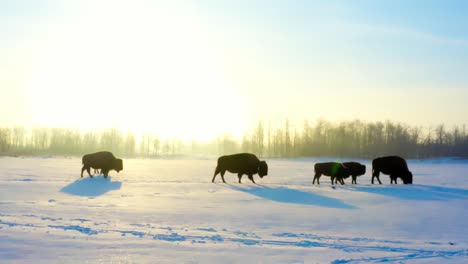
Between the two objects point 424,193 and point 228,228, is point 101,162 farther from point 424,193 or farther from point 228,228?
point 228,228

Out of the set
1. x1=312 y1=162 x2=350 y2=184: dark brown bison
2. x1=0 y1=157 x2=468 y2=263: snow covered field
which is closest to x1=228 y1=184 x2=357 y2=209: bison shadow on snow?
x1=0 y1=157 x2=468 y2=263: snow covered field

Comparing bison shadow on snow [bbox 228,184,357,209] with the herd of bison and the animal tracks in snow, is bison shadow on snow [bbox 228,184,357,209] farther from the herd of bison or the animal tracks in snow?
the animal tracks in snow

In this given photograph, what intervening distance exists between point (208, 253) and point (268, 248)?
122 cm

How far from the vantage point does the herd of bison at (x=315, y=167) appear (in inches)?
1010

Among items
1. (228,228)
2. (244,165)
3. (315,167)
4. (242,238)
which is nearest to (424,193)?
(315,167)

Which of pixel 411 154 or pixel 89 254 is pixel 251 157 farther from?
pixel 411 154

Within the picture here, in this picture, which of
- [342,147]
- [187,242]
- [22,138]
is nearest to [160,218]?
[187,242]

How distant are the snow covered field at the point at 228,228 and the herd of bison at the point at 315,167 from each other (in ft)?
23.6

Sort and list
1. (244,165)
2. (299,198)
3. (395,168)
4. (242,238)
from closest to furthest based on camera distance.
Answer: (242,238)
(299,198)
(244,165)
(395,168)

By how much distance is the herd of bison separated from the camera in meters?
25.7

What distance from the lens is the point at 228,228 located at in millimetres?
10422

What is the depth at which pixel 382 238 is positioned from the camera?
9570 mm

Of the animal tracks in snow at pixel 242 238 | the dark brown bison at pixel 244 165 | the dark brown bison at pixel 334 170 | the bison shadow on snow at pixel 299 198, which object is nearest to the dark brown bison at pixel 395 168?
the dark brown bison at pixel 334 170

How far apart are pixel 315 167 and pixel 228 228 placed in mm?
16456
